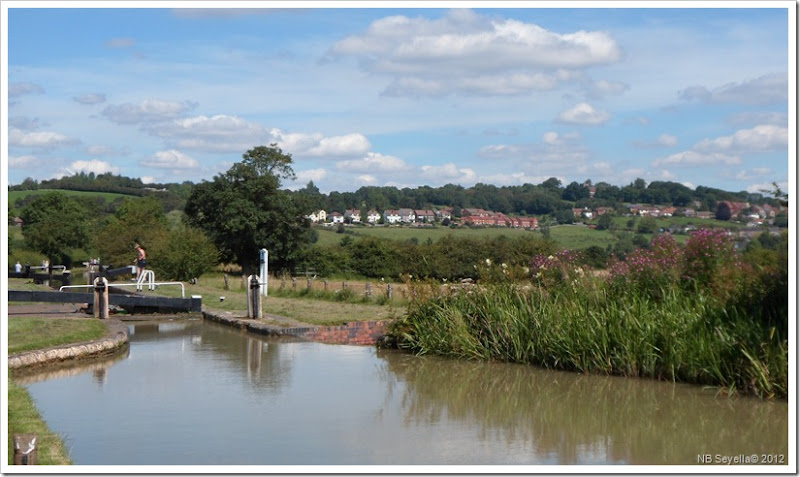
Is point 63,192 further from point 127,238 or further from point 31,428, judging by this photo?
point 31,428

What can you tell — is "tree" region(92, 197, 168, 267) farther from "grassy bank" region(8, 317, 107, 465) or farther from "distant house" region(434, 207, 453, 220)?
"distant house" region(434, 207, 453, 220)

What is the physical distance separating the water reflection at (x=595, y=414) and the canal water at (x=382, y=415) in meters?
0.02

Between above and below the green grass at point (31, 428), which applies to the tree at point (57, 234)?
above

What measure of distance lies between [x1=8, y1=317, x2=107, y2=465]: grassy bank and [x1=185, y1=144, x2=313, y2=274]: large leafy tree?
123 feet

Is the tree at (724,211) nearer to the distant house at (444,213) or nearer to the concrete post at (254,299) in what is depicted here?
the concrete post at (254,299)

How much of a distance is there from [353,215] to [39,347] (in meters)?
71.0

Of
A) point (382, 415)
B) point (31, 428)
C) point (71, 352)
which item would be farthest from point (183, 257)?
point (31, 428)

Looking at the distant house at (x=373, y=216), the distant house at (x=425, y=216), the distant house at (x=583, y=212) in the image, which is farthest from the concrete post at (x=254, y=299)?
the distant house at (x=373, y=216)

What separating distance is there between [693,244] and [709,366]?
2.63 metres

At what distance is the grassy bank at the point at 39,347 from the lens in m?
7.63

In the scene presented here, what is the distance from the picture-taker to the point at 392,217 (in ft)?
257

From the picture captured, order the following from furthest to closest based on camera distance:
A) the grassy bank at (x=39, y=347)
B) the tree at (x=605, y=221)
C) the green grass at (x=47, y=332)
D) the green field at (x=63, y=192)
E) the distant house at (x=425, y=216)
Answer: the green field at (x=63, y=192), the distant house at (x=425, y=216), the tree at (x=605, y=221), the green grass at (x=47, y=332), the grassy bank at (x=39, y=347)

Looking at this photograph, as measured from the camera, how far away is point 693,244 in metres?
13.1

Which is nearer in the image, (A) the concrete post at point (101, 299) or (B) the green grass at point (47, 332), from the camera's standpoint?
(B) the green grass at point (47, 332)
